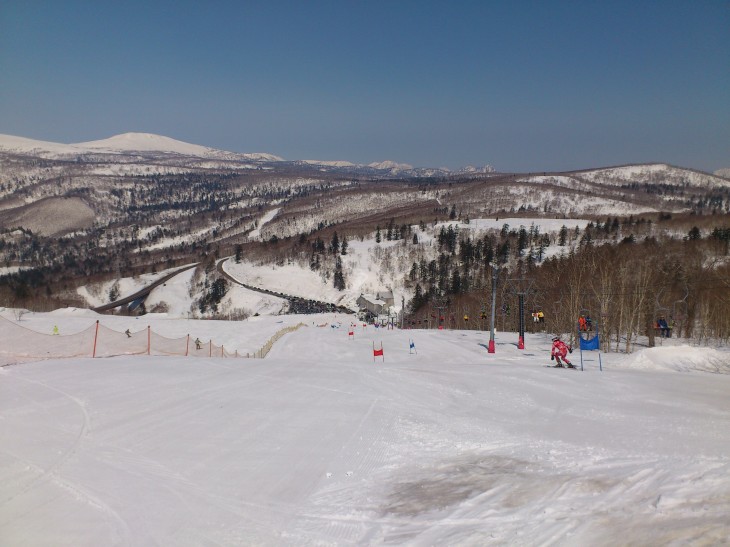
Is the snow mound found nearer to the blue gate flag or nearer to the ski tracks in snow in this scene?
the blue gate flag

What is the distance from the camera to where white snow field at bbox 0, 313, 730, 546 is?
243 inches

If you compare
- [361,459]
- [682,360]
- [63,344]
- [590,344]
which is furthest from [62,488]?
[590,344]

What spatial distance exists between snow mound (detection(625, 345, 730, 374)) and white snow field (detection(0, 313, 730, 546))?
3719 mm

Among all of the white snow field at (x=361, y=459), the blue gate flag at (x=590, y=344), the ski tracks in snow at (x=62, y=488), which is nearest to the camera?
the white snow field at (x=361, y=459)

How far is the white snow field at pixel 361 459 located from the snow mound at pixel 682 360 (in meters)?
3.72

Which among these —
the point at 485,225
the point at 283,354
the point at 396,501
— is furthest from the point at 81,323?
the point at 485,225

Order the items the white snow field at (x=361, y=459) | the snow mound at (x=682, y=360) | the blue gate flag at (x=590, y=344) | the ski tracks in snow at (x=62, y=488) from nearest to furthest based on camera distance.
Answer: the white snow field at (x=361, y=459), the ski tracks in snow at (x=62, y=488), the snow mound at (x=682, y=360), the blue gate flag at (x=590, y=344)

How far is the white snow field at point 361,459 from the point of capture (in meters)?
6.18

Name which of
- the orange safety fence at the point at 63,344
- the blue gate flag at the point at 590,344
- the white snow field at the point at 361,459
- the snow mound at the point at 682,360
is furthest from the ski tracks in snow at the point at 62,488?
Answer: the blue gate flag at the point at 590,344

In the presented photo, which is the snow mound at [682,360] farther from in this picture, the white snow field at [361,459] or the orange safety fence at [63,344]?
the orange safety fence at [63,344]

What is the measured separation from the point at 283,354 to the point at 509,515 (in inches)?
1273

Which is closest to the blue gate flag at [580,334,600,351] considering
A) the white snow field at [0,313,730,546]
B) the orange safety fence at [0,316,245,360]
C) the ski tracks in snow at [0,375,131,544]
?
the white snow field at [0,313,730,546]

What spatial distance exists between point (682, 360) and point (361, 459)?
1698 cm

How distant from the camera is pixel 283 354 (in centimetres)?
3753
